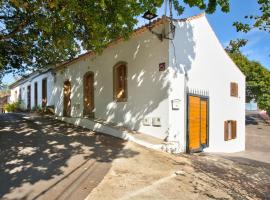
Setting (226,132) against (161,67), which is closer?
(161,67)

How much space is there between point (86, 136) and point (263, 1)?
9334mm

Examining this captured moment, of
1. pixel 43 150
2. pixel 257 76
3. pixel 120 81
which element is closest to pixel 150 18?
pixel 120 81

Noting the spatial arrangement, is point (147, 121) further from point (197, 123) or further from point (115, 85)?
point (115, 85)

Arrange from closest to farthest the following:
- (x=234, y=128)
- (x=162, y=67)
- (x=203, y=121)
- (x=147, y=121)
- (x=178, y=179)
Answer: (x=178, y=179)
(x=162, y=67)
(x=147, y=121)
(x=203, y=121)
(x=234, y=128)

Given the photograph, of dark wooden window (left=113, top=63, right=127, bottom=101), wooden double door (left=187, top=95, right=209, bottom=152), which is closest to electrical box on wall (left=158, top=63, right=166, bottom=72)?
wooden double door (left=187, top=95, right=209, bottom=152)

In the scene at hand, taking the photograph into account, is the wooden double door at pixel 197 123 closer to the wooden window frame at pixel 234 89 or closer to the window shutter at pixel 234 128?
the wooden window frame at pixel 234 89

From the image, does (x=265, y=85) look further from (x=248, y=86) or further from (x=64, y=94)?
(x=64, y=94)

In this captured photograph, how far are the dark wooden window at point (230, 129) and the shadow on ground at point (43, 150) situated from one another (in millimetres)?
6412

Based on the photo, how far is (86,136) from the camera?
12.1 metres

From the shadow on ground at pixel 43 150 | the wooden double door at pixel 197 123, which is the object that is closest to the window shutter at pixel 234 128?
the wooden double door at pixel 197 123

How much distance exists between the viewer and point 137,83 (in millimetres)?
12125

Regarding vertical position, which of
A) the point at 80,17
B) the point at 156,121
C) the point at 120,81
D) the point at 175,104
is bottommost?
the point at 156,121

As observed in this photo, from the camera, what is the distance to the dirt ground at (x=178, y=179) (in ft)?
20.6

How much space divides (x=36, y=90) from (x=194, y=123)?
16.9m
